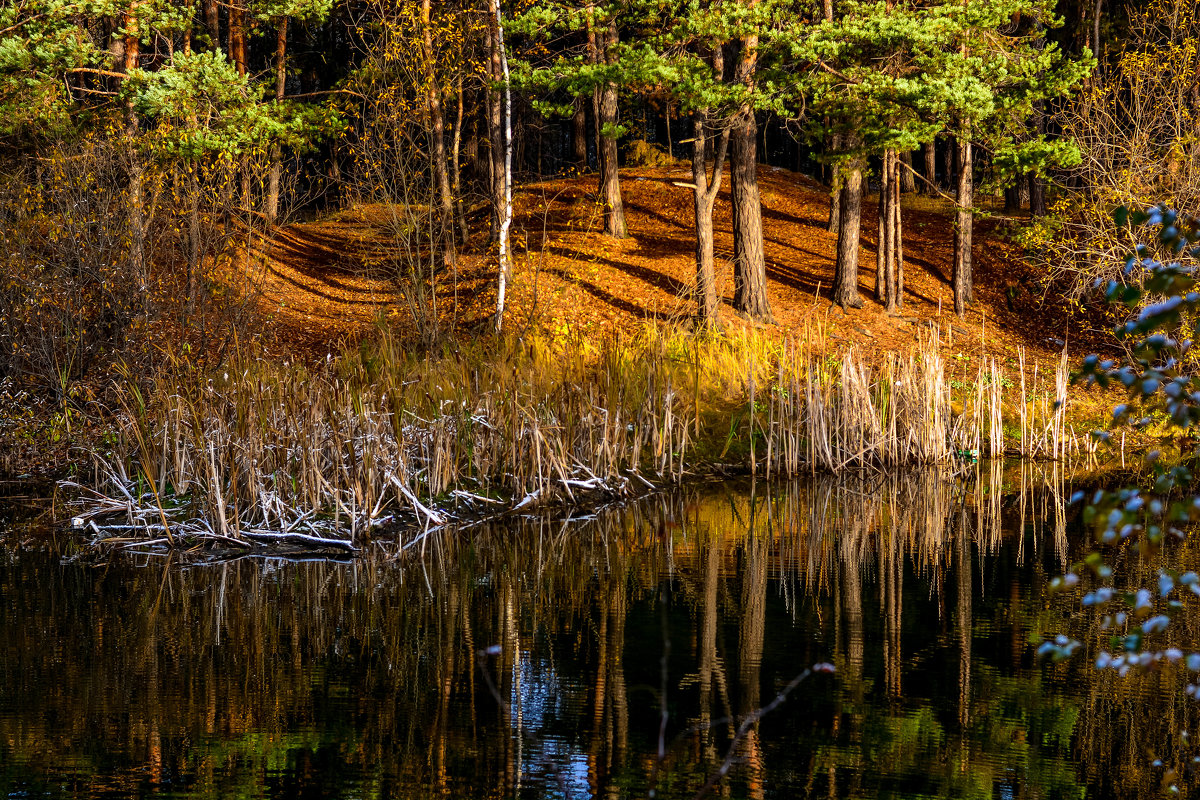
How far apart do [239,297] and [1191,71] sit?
12746 mm

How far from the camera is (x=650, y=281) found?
789 inches

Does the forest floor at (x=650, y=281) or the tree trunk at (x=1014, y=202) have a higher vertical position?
the tree trunk at (x=1014, y=202)

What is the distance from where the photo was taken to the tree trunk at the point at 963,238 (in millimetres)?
18578

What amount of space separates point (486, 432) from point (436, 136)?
965 cm

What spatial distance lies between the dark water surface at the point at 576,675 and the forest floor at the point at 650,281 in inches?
268

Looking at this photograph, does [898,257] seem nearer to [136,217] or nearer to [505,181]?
[505,181]

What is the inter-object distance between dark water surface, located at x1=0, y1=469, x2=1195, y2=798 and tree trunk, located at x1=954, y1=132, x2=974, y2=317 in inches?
411

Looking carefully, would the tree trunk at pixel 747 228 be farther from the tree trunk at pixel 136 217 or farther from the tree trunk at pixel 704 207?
the tree trunk at pixel 136 217

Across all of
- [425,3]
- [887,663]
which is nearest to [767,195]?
→ [425,3]

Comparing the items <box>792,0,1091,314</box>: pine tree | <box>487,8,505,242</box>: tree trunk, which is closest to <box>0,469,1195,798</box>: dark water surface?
<box>792,0,1091,314</box>: pine tree

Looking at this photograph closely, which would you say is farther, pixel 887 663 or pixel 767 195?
pixel 767 195

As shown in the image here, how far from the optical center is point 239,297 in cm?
1320

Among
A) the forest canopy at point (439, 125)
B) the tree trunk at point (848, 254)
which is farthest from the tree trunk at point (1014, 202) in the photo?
the tree trunk at point (848, 254)

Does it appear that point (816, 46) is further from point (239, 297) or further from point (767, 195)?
point (767, 195)
